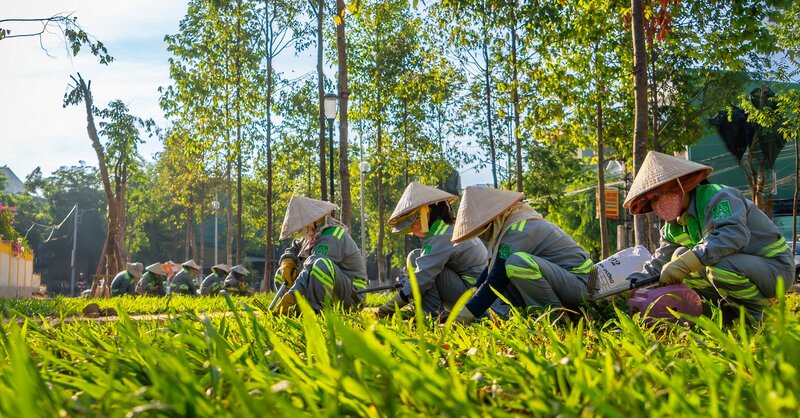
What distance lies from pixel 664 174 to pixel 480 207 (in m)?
1.32

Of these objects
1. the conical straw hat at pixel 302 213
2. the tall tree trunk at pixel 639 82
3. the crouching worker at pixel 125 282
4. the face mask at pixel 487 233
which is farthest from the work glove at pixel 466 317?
the crouching worker at pixel 125 282

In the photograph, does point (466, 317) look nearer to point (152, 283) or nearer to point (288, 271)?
point (288, 271)

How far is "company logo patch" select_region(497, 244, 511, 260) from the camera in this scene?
627 cm

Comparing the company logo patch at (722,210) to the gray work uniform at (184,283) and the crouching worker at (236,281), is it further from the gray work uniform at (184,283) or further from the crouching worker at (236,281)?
the gray work uniform at (184,283)

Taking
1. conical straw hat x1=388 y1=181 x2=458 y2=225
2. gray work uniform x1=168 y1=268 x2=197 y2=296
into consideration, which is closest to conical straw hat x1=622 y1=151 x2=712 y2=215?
conical straw hat x1=388 y1=181 x2=458 y2=225

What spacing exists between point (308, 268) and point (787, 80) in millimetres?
19055

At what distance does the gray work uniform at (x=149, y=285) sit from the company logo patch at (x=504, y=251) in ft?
62.6

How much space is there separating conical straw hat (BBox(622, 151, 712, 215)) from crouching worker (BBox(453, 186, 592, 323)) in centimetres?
66

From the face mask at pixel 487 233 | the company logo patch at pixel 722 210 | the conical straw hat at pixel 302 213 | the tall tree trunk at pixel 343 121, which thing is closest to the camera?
the company logo patch at pixel 722 210

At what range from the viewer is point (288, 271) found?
9.78 meters

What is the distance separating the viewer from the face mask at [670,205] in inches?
234

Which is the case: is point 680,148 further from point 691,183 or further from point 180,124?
point 691,183

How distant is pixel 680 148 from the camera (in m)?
21.9

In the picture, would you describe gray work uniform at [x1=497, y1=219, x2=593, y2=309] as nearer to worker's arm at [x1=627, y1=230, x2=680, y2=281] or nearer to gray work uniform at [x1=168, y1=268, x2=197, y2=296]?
worker's arm at [x1=627, y1=230, x2=680, y2=281]
